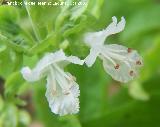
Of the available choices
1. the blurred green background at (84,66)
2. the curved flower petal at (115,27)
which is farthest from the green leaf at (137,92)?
the curved flower petal at (115,27)

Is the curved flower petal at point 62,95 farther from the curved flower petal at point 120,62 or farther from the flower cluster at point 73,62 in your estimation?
the curved flower petal at point 120,62

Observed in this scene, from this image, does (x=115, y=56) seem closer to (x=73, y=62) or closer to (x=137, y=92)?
(x=73, y=62)

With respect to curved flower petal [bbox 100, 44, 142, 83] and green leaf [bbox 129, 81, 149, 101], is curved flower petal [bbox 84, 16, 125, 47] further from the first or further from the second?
green leaf [bbox 129, 81, 149, 101]

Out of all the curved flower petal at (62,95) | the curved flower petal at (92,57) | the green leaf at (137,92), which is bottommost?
the curved flower petal at (62,95)

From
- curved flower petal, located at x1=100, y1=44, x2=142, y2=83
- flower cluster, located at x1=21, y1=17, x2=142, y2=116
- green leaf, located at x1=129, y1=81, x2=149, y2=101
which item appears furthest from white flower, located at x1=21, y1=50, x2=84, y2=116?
green leaf, located at x1=129, y1=81, x2=149, y2=101

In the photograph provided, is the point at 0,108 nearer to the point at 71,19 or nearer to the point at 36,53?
the point at 36,53


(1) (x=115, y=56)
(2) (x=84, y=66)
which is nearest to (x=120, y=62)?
(1) (x=115, y=56)
